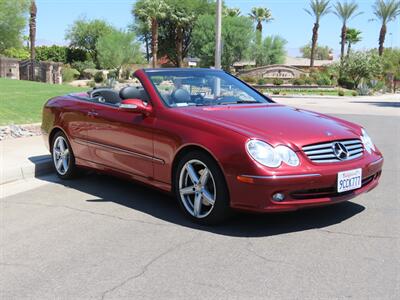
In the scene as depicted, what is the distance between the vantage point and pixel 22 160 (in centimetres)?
790

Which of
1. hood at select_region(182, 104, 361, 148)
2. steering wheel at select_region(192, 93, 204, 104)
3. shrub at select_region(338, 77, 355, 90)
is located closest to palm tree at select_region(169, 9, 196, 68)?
shrub at select_region(338, 77, 355, 90)

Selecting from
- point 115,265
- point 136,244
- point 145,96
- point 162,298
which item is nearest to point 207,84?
point 145,96

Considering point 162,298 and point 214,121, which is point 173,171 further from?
point 162,298

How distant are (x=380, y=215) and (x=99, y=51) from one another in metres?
58.4

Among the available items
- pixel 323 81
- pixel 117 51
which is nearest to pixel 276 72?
pixel 323 81

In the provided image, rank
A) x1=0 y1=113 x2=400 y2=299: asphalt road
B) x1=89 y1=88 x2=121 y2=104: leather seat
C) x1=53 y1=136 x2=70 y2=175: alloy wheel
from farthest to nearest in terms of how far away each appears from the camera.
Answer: x1=53 y1=136 x2=70 y2=175: alloy wheel < x1=89 y1=88 x2=121 y2=104: leather seat < x1=0 y1=113 x2=400 y2=299: asphalt road

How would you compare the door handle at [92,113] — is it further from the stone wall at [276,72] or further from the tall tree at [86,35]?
the tall tree at [86,35]

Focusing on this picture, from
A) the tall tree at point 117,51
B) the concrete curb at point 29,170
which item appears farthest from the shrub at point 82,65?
the concrete curb at point 29,170

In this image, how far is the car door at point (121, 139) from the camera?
557 centimetres

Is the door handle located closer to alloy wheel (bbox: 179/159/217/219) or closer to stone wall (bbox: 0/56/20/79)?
alloy wheel (bbox: 179/159/217/219)

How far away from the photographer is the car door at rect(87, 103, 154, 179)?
5566 mm

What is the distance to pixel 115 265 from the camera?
4066mm

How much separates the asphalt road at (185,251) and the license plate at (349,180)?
391 mm

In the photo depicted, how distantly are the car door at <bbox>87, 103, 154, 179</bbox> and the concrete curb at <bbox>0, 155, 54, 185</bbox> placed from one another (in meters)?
1.47
